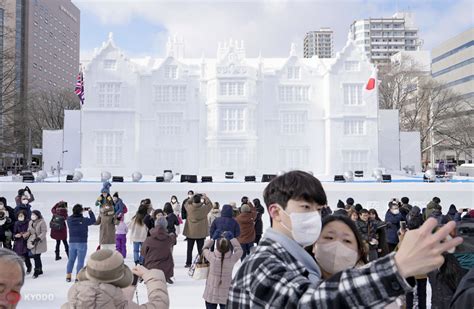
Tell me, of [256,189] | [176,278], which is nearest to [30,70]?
[256,189]

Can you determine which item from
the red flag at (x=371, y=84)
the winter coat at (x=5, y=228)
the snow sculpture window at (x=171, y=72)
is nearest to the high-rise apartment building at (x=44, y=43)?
the snow sculpture window at (x=171, y=72)

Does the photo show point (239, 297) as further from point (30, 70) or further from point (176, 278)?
point (30, 70)

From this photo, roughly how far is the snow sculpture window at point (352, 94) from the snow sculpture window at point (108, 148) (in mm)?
21231

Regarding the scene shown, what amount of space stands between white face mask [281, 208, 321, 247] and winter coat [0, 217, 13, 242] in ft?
30.4

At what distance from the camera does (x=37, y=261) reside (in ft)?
29.7

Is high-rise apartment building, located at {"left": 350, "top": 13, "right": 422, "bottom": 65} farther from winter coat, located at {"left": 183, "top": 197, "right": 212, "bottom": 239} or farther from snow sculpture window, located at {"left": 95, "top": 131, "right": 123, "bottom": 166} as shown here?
winter coat, located at {"left": 183, "top": 197, "right": 212, "bottom": 239}

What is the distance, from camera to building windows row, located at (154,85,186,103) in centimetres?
3672

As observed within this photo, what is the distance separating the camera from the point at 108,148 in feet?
116

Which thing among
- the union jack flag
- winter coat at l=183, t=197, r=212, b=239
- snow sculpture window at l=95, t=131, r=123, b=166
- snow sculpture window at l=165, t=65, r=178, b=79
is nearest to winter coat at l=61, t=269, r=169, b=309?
winter coat at l=183, t=197, r=212, b=239

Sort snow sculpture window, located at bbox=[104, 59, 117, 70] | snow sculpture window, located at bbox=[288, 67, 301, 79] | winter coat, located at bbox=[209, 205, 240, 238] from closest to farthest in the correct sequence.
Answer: winter coat, located at bbox=[209, 205, 240, 238] → snow sculpture window, located at bbox=[104, 59, 117, 70] → snow sculpture window, located at bbox=[288, 67, 301, 79]

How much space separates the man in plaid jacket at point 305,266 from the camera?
1.31m

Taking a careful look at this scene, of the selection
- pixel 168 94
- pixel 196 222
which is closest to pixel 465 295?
pixel 196 222

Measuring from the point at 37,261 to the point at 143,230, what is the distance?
2471mm

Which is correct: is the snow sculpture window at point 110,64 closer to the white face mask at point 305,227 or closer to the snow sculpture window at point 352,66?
the snow sculpture window at point 352,66
